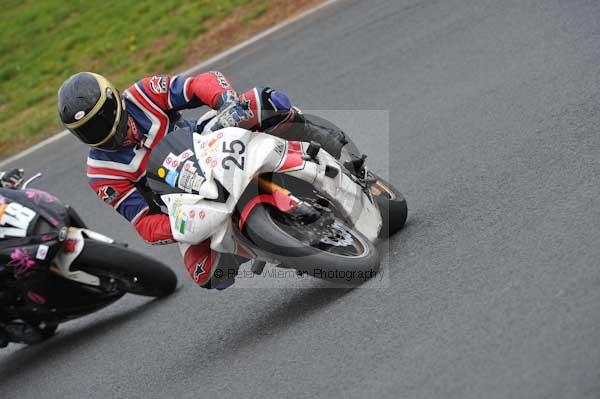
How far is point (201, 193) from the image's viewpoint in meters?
5.01

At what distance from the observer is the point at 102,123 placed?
551 cm

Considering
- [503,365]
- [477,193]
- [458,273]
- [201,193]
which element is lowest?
[477,193]

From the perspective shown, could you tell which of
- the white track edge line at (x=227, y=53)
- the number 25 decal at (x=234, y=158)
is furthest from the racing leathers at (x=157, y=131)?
the white track edge line at (x=227, y=53)

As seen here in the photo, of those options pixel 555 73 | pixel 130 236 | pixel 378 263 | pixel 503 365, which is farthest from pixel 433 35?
pixel 503 365

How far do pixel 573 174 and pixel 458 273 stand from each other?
1150 millimetres

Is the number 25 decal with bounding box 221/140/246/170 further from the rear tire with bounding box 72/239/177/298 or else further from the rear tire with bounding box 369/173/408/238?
the rear tire with bounding box 72/239/177/298

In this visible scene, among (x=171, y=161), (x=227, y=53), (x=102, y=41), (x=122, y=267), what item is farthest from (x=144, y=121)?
(x=102, y=41)

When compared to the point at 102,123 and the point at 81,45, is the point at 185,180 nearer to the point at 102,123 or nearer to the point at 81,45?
the point at 102,123

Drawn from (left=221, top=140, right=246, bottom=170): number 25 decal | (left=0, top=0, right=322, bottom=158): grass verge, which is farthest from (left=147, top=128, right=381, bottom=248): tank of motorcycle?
(left=0, top=0, right=322, bottom=158): grass verge

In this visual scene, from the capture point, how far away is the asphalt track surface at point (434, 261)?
408cm

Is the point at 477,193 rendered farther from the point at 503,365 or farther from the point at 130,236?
the point at 130,236

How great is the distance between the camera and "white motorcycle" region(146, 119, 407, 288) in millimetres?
4969

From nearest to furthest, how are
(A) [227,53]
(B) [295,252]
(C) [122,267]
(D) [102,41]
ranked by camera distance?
(B) [295,252], (C) [122,267], (A) [227,53], (D) [102,41]

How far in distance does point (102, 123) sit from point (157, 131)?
18.7 inches
